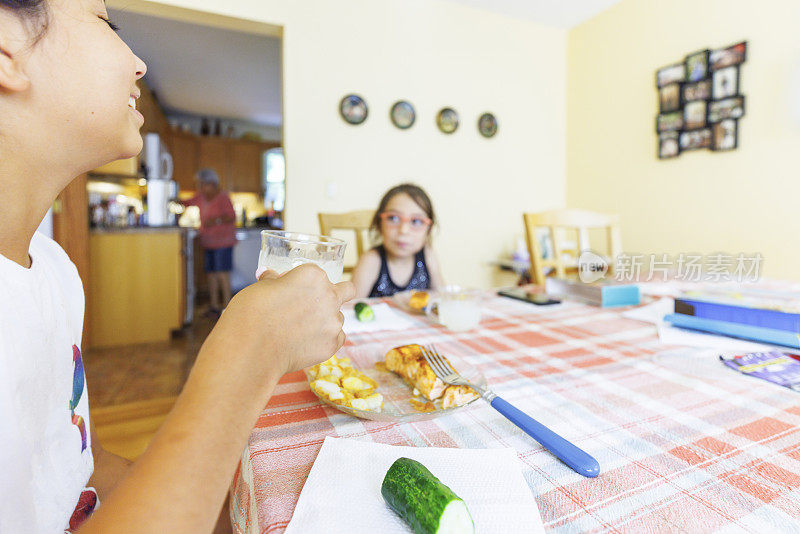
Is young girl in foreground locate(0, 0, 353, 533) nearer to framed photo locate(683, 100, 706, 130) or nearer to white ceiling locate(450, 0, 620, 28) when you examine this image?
framed photo locate(683, 100, 706, 130)

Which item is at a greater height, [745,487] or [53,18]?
[53,18]

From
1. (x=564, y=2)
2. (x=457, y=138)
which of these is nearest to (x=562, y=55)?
(x=564, y=2)

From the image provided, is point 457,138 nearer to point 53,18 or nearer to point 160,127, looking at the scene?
point 53,18

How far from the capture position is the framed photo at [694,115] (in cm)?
266

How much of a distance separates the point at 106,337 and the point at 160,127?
344 centimetres

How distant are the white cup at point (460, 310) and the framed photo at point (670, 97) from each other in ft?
9.12

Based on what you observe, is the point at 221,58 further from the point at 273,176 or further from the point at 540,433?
the point at 540,433

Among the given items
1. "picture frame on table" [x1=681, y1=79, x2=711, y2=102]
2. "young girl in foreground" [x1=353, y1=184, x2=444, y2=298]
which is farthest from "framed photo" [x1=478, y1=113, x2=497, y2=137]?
"young girl in foreground" [x1=353, y1=184, x2=444, y2=298]

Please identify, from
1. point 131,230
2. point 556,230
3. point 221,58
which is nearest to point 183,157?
point 221,58

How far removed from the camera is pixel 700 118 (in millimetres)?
2680

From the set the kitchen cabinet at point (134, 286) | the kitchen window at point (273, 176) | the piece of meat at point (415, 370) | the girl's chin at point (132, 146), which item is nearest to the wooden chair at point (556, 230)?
the piece of meat at point (415, 370)

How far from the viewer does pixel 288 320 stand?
1.23 feet

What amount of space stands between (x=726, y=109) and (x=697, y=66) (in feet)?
1.21

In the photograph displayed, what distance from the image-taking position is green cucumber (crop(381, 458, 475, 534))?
297 millimetres
